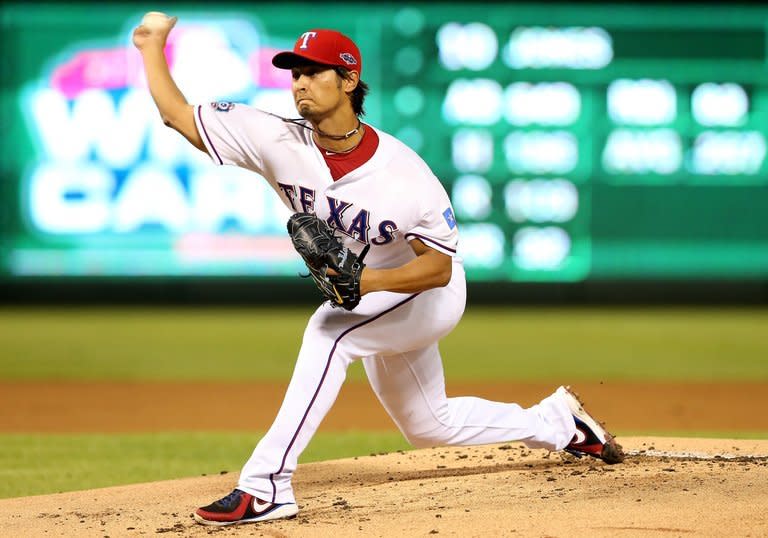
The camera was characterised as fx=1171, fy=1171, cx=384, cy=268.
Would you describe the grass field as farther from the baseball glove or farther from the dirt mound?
the baseball glove

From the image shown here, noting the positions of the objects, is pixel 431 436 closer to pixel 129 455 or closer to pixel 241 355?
pixel 129 455

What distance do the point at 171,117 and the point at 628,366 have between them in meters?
6.79

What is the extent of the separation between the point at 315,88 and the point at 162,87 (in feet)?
1.70

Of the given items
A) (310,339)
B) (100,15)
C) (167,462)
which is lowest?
(167,462)

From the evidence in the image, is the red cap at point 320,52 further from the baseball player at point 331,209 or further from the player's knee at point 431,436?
the player's knee at point 431,436

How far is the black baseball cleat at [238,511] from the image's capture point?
3.72 metres

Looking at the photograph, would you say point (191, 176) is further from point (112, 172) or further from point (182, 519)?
point (182, 519)

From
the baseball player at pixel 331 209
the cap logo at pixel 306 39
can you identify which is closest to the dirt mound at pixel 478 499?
the baseball player at pixel 331 209

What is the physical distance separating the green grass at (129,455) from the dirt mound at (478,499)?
1.85 ft

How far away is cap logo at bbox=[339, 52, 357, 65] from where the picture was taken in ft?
12.7

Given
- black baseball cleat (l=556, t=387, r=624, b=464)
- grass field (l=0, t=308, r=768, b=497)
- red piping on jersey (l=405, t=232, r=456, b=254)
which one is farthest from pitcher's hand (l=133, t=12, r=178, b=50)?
black baseball cleat (l=556, t=387, r=624, b=464)

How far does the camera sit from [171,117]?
395 centimetres

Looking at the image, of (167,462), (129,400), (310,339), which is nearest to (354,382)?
(129,400)

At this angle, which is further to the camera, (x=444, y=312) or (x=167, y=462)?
(x=167, y=462)
